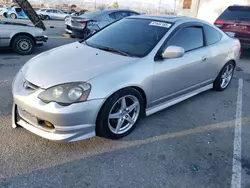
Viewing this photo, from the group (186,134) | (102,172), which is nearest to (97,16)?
(186,134)

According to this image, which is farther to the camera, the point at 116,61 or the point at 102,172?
the point at 116,61

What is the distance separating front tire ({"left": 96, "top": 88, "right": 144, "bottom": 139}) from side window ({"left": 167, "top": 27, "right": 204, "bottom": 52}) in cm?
99

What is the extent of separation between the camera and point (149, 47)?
3.20 meters

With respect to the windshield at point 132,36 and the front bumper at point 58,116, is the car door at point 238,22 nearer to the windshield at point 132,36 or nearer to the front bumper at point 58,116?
the windshield at point 132,36

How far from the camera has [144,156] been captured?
2.71m

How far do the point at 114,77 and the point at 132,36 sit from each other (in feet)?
3.53

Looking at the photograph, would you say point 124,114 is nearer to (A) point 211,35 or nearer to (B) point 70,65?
(B) point 70,65

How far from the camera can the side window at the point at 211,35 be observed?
4084mm

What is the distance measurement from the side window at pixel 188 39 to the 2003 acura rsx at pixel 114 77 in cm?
1

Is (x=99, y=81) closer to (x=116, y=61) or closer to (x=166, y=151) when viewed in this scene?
(x=116, y=61)

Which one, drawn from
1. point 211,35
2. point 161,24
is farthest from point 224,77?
point 161,24

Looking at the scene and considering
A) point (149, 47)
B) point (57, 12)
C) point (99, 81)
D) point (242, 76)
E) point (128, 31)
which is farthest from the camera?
point (57, 12)

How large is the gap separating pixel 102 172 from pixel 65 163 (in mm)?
427

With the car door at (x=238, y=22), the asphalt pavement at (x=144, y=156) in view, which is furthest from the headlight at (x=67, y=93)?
the car door at (x=238, y=22)
